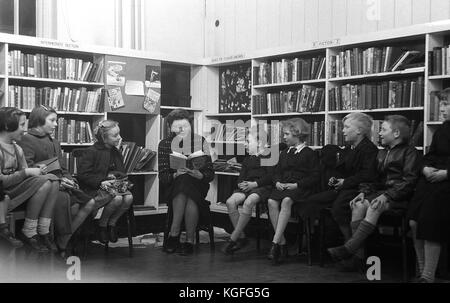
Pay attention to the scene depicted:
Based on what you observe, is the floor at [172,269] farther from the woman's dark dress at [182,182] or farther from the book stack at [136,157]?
the book stack at [136,157]

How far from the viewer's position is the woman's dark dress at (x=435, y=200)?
3613 millimetres

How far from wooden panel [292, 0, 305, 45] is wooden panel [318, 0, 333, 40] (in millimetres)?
208

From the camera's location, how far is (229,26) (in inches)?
256

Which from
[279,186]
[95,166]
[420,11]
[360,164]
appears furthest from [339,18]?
[95,166]

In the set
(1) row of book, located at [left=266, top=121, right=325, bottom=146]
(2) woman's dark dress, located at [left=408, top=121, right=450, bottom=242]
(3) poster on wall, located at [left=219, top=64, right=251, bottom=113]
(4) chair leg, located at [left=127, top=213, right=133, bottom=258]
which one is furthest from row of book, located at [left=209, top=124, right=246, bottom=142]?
(2) woman's dark dress, located at [left=408, top=121, right=450, bottom=242]

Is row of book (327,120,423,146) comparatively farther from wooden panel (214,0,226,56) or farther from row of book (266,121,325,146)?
wooden panel (214,0,226,56)

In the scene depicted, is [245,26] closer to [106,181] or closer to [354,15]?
[354,15]

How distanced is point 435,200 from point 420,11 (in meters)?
1.93

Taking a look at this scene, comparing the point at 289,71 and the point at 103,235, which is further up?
the point at 289,71

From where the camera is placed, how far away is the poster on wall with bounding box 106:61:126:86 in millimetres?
5512

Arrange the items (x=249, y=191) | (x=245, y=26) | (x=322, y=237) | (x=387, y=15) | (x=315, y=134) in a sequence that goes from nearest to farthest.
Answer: (x=322, y=237) < (x=249, y=191) < (x=387, y=15) < (x=315, y=134) < (x=245, y=26)
